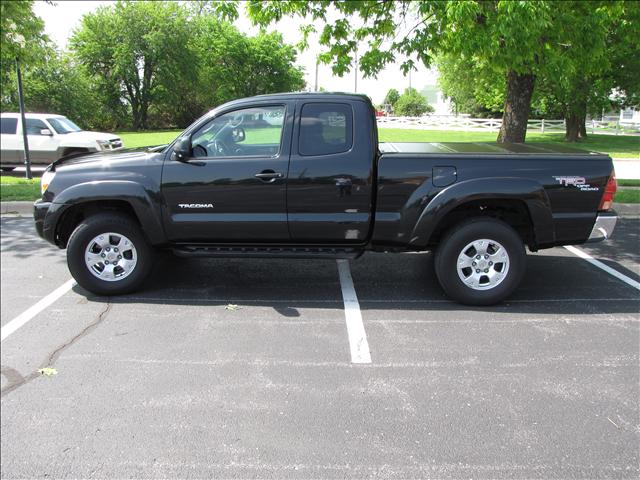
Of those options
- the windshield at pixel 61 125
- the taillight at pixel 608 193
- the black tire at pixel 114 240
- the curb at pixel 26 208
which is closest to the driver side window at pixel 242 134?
the black tire at pixel 114 240

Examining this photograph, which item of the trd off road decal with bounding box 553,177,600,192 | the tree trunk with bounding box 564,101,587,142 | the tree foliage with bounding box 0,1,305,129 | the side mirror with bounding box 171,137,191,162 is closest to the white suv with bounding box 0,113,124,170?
the side mirror with bounding box 171,137,191,162

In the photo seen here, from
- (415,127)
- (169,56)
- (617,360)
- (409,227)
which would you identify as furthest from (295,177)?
(169,56)

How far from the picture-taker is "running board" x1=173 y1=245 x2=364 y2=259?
5059 millimetres

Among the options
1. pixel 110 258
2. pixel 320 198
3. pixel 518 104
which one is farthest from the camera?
pixel 518 104

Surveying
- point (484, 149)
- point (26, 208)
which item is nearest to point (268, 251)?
point (484, 149)

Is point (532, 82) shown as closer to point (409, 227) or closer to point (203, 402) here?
point (409, 227)

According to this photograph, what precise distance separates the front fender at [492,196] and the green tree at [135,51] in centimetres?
4062

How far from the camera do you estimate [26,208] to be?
9422 millimetres

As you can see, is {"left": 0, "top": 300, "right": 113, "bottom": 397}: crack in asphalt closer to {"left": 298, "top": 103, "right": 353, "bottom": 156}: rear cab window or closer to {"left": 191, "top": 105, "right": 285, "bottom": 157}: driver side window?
{"left": 191, "top": 105, "right": 285, "bottom": 157}: driver side window

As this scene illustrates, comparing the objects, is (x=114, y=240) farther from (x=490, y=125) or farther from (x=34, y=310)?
(x=490, y=125)

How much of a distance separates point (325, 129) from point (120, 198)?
2003 millimetres

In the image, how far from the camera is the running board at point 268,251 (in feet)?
16.6

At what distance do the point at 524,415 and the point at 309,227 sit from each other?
8.20 feet

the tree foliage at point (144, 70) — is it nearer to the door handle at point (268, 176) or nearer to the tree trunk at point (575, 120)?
the tree trunk at point (575, 120)
